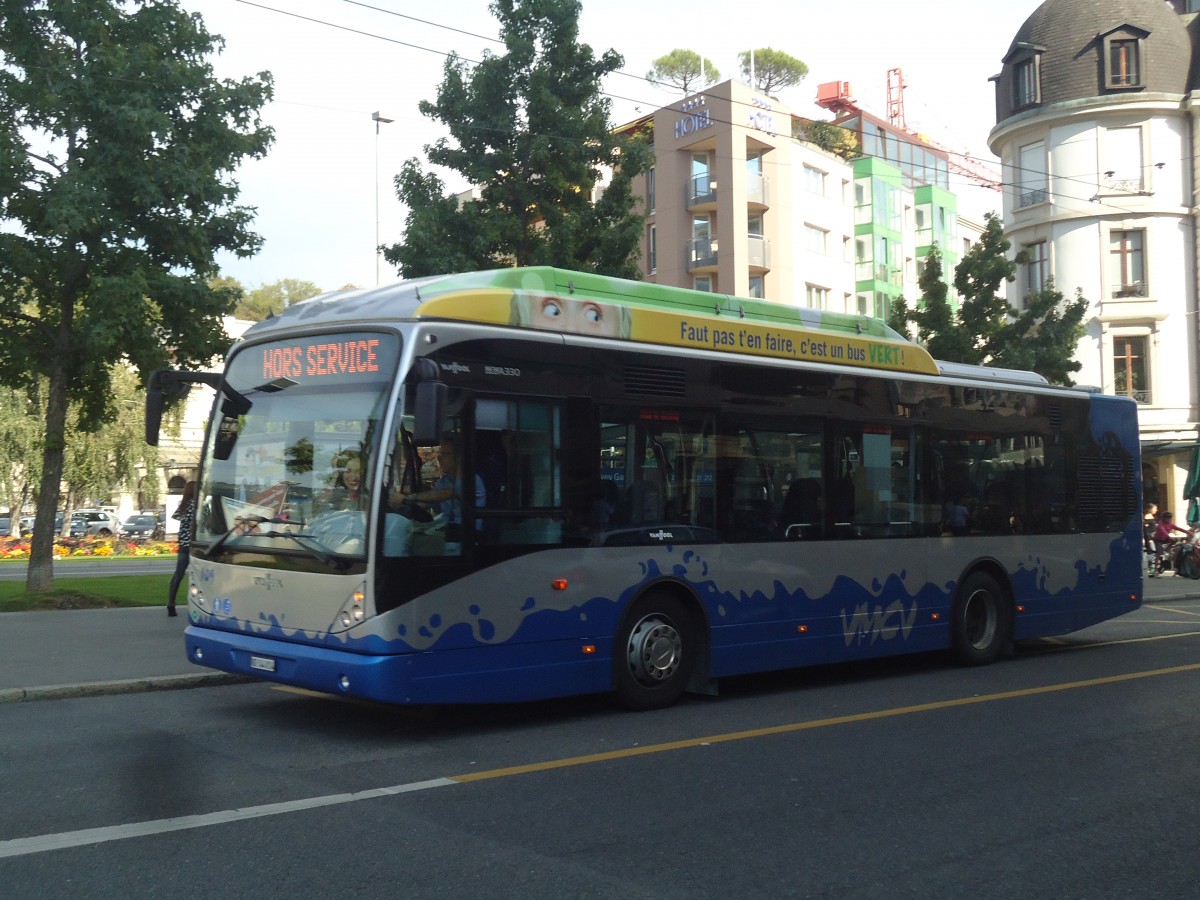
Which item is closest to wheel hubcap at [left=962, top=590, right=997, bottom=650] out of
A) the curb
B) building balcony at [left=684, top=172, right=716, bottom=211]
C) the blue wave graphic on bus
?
the blue wave graphic on bus

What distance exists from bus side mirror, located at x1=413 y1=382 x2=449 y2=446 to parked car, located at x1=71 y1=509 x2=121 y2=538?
2028 inches

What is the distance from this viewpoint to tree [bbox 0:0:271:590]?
16.4m

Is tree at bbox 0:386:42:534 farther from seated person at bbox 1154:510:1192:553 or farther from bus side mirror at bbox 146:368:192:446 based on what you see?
bus side mirror at bbox 146:368:192:446

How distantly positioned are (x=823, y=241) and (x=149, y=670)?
47363 millimetres

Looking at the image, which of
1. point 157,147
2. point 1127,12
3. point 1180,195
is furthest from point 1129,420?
point 1127,12

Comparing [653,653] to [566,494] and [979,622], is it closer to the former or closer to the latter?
[566,494]

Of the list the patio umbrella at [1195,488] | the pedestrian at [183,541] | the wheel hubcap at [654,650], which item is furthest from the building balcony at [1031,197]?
the wheel hubcap at [654,650]

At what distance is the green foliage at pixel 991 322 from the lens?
3017 centimetres

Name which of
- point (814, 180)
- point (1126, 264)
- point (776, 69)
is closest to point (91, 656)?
point (1126, 264)

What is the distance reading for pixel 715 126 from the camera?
4956 cm

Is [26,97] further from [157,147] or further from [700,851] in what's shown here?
[700,851]

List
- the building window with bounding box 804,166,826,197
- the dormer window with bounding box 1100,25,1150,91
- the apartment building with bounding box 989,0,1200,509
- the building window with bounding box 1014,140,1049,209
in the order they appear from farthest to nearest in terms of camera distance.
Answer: the building window with bounding box 804,166,826,197
the building window with bounding box 1014,140,1049,209
the dormer window with bounding box 1100,25,1150,91
the apartment building with bounding box 989,0,1200,509

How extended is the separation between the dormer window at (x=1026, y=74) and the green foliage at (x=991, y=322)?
16.9 m

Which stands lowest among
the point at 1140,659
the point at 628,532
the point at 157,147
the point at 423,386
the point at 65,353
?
the point at 1140,659
